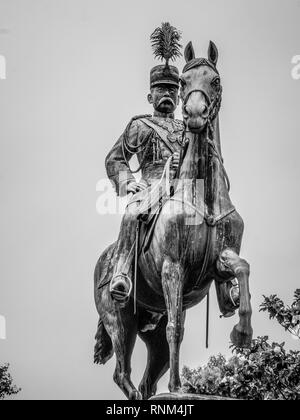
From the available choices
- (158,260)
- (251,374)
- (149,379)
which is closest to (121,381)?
(149,379)

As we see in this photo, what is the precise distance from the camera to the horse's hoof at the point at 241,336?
1619 centimetres

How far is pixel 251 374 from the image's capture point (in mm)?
27156

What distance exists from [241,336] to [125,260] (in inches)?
86.2

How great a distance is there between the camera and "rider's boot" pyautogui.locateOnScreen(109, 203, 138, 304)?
17.5 meters

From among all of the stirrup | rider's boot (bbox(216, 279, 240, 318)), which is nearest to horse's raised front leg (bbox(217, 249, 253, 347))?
rider's boot (bbox(216, 279, 240, 318))

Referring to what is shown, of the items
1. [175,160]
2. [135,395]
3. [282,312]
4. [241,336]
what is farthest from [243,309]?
[282,312]

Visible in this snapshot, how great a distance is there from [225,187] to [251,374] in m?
10.7

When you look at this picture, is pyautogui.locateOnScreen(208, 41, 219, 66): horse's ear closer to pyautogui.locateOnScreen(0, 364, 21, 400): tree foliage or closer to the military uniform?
the military uniform

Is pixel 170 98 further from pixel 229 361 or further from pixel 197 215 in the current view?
pixel 229 361

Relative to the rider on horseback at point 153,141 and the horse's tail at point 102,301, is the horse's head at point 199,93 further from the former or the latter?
the horse's tail at point 102,301

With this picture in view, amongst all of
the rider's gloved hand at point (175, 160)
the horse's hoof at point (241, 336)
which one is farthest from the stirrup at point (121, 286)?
the horse's hoof at point (241, 336)

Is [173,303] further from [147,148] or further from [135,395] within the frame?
[147,148]

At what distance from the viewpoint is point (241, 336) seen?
16219 mm
